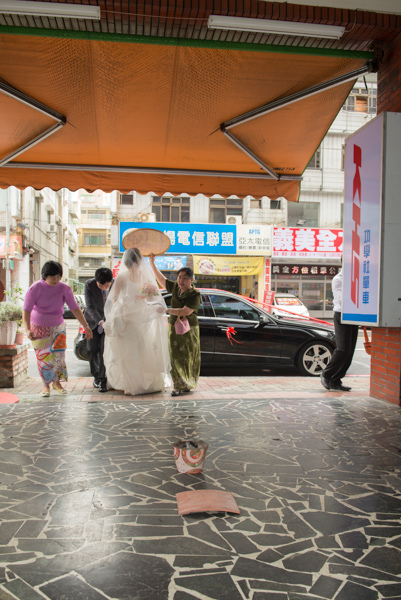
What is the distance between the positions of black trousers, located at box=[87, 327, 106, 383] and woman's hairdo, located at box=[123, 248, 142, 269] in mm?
1089

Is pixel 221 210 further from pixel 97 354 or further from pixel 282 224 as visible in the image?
pixel 97 354

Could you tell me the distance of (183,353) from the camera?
618cm

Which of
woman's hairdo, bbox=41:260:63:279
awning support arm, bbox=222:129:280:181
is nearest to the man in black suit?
woman's hairdo, bbox=41:260:63:279

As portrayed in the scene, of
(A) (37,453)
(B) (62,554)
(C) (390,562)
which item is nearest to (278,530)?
(C) (390,562)

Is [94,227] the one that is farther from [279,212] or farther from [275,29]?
[275,29]

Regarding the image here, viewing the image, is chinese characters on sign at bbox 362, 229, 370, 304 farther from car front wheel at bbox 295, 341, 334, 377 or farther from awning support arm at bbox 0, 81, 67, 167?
awning support arm at bbox 0, 81, 67, 167

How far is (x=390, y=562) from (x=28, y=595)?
5.44 ft

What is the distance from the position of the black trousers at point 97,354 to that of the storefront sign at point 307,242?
17214 millimetres

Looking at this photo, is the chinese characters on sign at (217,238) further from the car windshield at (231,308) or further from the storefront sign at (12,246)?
the car windshield at (231,308)

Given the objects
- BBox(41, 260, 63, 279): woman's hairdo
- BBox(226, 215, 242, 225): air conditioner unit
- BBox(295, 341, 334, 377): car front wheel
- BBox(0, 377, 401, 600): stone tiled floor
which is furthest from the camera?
BBox(226, 215, 242, 225): air conditioner unit

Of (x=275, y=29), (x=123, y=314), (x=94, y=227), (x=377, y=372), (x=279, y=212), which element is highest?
(x=94, y=227)

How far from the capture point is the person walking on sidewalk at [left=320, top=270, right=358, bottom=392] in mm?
6219

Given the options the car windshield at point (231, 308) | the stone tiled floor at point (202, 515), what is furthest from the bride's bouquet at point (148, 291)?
the car windshield at point (231, 308)

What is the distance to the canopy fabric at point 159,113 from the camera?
4230mm
